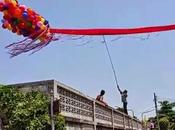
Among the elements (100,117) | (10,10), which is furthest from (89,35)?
(100,117)

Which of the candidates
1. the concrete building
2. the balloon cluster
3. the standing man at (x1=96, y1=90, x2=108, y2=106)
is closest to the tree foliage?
the concrete building

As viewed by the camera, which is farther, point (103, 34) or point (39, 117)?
point (39, 117)

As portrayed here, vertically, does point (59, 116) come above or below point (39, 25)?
below

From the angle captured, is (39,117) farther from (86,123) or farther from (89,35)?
(89,35)

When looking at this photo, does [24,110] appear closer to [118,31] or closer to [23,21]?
[23,21]

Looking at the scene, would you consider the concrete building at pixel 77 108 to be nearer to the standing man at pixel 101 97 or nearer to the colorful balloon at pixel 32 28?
the standing man at pixel 101 97

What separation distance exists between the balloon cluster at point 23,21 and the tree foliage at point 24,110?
5.37m

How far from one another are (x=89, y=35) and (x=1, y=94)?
20.5 feet

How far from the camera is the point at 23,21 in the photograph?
30.2ft

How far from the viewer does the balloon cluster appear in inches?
357

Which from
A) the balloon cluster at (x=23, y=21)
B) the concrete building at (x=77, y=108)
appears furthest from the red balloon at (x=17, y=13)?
the concrete building at (x=77, y=108)

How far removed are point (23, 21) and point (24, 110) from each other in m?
5.58

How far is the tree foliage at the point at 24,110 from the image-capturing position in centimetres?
1426

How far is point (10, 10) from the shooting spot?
29.8ft
